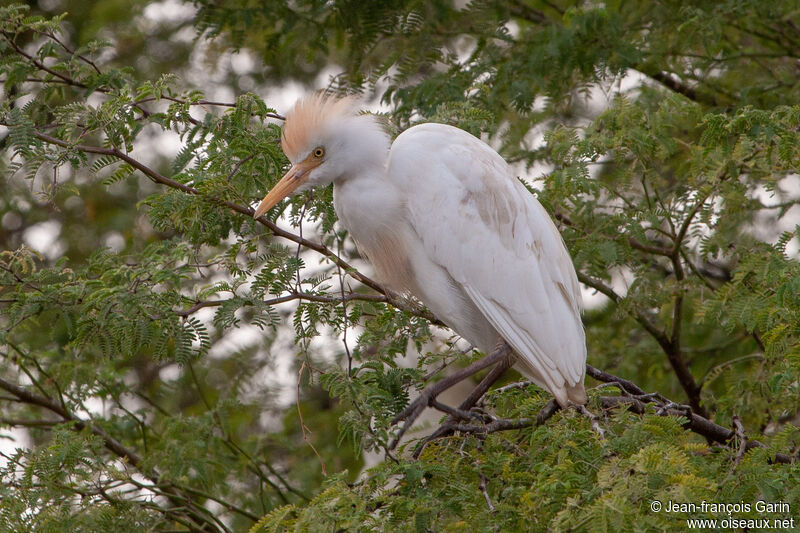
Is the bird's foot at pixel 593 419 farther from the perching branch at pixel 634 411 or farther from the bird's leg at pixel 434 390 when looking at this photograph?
the bird's leg at pixel 434 390

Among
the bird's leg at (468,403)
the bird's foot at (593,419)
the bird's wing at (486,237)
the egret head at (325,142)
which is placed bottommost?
the bird's foot at (593,419)

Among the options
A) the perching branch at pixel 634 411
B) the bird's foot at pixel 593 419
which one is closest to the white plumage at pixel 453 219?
the perching branch at pixel 634 411

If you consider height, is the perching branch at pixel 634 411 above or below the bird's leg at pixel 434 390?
below

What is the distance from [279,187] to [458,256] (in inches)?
33.1

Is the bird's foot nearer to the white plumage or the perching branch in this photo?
the perching branch

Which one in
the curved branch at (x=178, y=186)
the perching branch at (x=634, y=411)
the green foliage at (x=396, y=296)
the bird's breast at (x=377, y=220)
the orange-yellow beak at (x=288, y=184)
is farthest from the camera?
the bird's breast at (x=377, y=220)

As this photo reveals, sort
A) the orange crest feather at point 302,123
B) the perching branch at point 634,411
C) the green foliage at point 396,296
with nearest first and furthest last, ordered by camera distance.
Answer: the green foliage at point 396,296
the perching branch at point 634,411
the orange crest feather at point 302,123

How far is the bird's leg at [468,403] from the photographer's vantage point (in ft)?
10.6

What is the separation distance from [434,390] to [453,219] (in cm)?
77

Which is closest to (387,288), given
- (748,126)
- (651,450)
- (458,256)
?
(458,256)

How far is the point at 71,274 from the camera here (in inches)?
136

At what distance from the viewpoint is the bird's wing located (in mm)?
3754

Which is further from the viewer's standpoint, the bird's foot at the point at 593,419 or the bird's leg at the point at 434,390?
the bird's leg at the point at 434,390

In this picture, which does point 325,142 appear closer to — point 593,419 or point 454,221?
point 454,221
